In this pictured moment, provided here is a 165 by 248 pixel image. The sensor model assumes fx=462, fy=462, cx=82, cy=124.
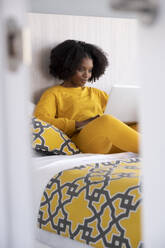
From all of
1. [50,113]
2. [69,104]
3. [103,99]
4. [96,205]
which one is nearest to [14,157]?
[96,205]

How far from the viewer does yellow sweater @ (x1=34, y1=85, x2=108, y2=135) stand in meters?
2.51

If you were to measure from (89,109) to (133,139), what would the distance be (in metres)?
0.67

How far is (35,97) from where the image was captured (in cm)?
270

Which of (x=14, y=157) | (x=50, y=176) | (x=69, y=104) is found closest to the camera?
(x=14, y=157)

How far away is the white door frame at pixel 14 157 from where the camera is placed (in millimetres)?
521

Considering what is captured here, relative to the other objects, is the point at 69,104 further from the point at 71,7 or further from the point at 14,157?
the point at 14,157

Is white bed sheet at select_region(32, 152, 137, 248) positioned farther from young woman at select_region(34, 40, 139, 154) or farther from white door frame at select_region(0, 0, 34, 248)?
white door frame at select_region(0, 0, 34, 248)

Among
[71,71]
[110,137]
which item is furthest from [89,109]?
[110,137]

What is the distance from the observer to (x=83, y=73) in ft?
8.84

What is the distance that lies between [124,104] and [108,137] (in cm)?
48

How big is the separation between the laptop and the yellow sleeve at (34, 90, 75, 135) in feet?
0.88

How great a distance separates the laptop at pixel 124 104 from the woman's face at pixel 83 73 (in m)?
0.19

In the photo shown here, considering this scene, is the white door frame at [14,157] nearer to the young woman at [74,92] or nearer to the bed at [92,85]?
the bed at [92,85]

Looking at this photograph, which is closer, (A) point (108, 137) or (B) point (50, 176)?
(B) point (50, 176)
